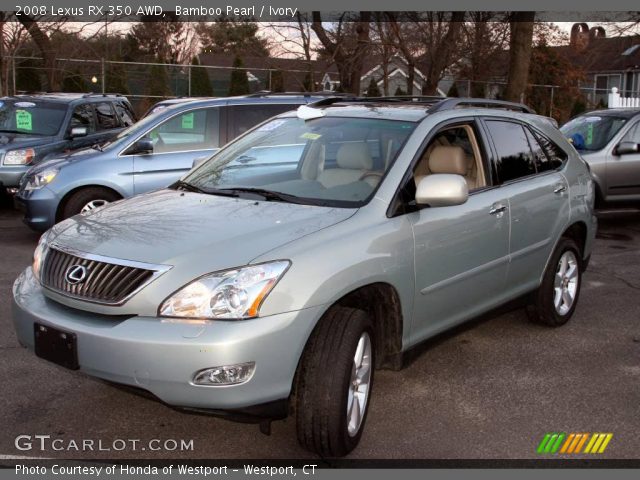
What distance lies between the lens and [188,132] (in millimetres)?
8828

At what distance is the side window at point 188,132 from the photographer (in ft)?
28.4

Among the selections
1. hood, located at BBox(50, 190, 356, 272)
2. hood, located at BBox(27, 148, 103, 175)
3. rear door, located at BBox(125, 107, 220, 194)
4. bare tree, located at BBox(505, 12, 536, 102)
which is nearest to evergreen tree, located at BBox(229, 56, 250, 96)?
bare tree, located at BBox(505, 12, 536, 102)

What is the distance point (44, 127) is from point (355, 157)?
7.83 m

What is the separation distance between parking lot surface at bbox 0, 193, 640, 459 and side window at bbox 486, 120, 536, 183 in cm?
102

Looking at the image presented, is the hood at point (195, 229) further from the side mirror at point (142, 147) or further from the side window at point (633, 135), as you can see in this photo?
the side window at point (633, 135)

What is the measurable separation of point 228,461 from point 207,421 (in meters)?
0.46

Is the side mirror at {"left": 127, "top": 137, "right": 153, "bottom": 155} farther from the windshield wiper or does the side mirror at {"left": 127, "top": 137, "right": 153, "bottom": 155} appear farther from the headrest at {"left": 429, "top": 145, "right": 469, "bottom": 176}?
the headrest at {"left": 429, "top": 145, "right": 469, "bottom": 176}

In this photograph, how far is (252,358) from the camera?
320cm

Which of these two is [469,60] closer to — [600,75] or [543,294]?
[543,294]

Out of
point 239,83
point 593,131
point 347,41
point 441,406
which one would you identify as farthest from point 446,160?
point 239,83

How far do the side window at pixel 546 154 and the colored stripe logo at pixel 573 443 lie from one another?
220 centimetres

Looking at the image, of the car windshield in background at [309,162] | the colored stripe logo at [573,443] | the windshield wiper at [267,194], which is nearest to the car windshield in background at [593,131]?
the car windshield in background at [309,162]

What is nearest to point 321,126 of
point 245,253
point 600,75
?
point 245,253

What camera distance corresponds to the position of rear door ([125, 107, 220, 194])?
850cm
